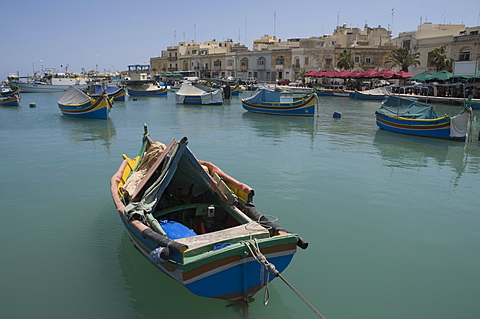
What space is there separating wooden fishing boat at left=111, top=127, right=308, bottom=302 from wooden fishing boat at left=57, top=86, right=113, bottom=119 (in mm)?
19606

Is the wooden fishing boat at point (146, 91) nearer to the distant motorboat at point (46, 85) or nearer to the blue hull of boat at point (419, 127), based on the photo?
the distant motorboat at point (46, 85)

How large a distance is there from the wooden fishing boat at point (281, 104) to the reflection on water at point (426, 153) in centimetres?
811

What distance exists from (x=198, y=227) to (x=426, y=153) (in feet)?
45.9

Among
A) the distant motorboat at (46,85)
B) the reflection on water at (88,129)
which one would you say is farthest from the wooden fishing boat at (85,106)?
the distant motorboat at (46,85)

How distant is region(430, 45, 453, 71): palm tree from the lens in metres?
44.3

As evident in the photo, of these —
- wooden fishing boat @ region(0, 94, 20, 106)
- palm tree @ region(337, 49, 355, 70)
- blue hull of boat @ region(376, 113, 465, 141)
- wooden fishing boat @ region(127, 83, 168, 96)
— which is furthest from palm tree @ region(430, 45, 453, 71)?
wooden fishing boat @ region(0, 94, 20, 106)

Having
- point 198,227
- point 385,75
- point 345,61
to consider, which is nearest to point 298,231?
point 198,227

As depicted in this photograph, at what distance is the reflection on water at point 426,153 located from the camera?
50.8ft

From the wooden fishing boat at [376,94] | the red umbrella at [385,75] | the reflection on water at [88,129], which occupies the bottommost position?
the reflection on water at [88,129]

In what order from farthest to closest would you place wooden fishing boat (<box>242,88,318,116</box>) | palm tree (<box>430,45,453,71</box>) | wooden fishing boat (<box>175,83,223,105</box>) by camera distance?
1. palm tree (<box>430,45,453,71</box>)
2. wooden fishing boat (<box>175,83,223,105</box>)
3. wooden fishing boat (<box>242,88,318,116</box>)

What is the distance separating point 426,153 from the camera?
1783 cm

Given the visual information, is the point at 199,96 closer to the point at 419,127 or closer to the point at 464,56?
the point at 419,127

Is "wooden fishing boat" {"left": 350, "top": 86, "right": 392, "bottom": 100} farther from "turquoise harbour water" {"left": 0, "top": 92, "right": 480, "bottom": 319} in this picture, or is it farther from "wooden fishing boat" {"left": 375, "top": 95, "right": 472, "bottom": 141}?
"turquoise harbour water" {"left": 0, "top": 92, "right": 480, "bottom": 319}

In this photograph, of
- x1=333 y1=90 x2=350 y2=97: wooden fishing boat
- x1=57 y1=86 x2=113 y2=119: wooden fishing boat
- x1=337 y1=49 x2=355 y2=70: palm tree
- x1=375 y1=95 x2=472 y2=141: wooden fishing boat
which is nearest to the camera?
x1=375 y1=95 x2=472 y2=141: wooden fishing boat
